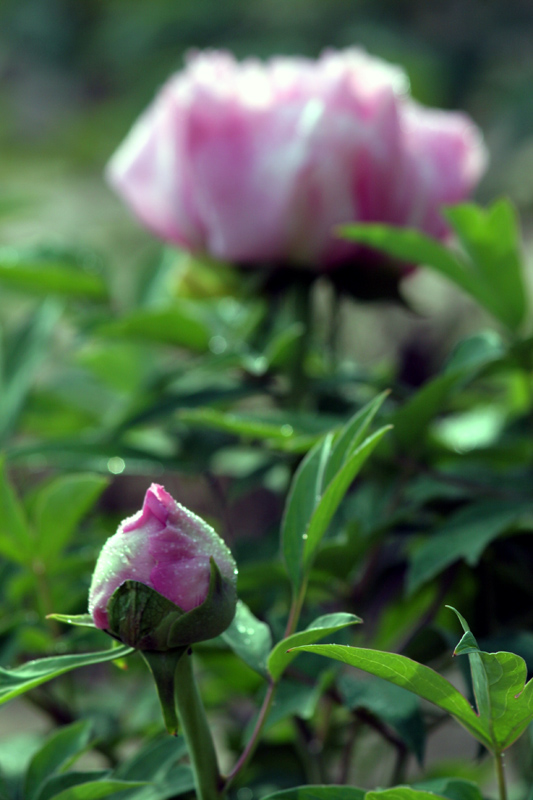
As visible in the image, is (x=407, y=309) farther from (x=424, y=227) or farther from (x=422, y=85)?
(x=422, y=85)

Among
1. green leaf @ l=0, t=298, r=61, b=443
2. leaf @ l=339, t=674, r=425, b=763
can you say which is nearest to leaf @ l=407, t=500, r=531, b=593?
leaf @ l=339, t=674, r=425, b=763

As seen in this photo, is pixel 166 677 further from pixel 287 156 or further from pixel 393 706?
pixel 287 156

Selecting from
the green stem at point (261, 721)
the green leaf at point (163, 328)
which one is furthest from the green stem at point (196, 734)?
the green leaf at point (163, 328)

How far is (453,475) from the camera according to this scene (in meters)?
0.33

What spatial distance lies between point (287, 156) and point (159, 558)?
21 centimetres

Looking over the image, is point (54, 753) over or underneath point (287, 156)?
underneath

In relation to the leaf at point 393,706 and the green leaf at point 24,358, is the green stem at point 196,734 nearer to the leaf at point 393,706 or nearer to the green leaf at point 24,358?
the leaf at point 393,706

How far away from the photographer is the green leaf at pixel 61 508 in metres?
0.27

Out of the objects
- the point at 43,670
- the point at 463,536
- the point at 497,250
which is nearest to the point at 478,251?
the point at 497,250

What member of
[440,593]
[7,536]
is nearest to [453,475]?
[440,593]

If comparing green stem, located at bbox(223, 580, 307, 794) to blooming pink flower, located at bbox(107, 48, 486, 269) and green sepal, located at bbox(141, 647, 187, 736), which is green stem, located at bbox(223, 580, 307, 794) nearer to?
green sepal, located at bbox(141, 647, 187, 736)

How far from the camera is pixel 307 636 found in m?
0.18

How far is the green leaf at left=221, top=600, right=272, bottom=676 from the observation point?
0.20 metres

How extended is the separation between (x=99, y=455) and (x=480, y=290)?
0.16 m
